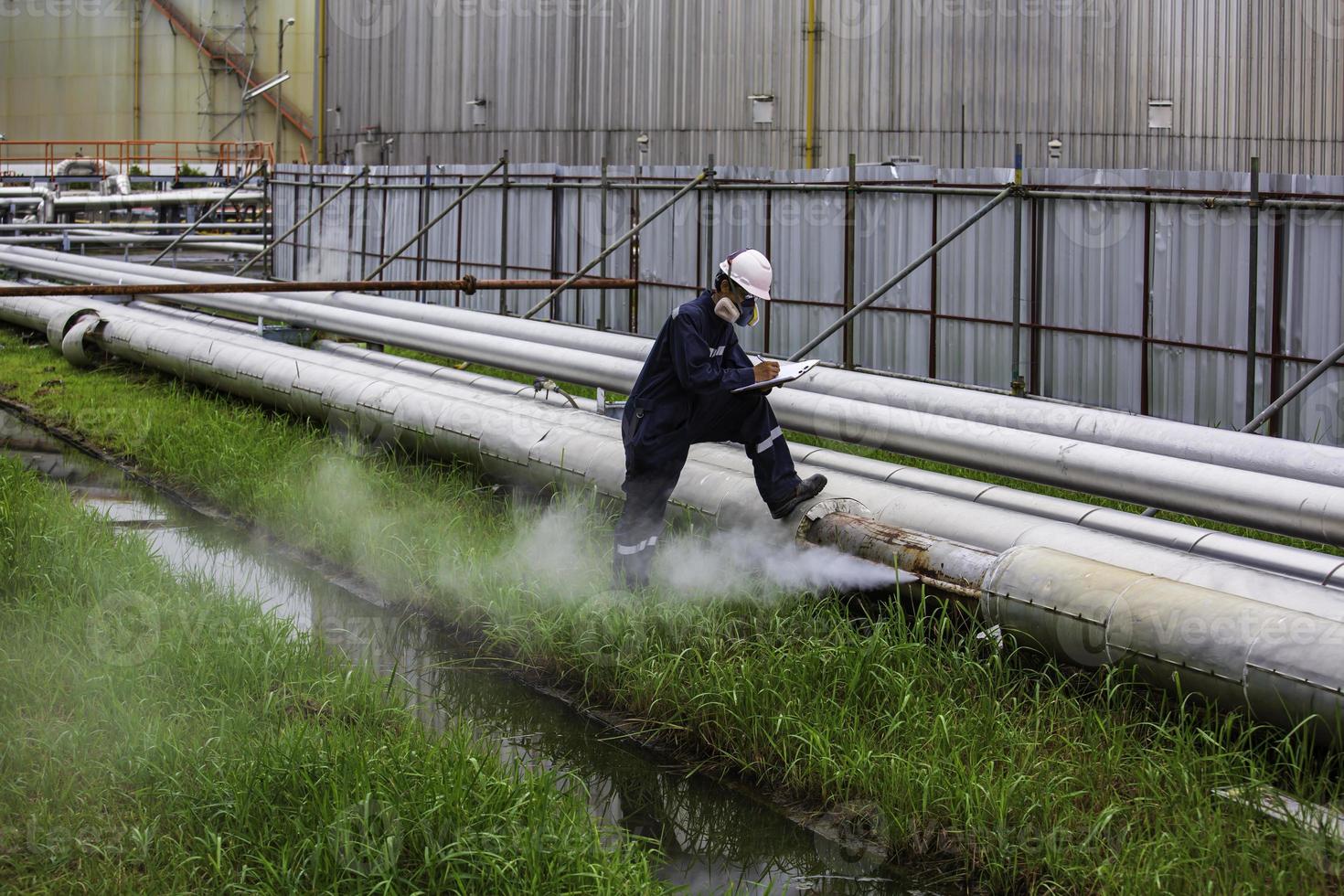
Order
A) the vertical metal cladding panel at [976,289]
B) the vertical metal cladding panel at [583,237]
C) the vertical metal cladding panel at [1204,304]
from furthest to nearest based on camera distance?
the vertical metal cladding panel at [583,237] < the vertical metal cladding panel at [976,289] < the vertical metal cladding panel at [1204,304]

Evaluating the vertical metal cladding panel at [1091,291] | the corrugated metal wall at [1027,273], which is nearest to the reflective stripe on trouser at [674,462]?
the corrugated metal wall at [1027,273]

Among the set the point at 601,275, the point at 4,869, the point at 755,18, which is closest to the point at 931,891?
the point at 4,869

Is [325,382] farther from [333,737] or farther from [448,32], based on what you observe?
[448,32]

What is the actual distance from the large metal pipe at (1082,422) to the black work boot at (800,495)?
1423 mm

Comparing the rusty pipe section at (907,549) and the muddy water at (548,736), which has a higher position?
the rusty pipe section at (907,549)

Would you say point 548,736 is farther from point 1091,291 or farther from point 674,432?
point 1091,291

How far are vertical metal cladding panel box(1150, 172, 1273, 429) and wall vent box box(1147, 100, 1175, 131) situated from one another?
3826mm

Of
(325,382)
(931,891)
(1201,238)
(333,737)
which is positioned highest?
(1201,238)

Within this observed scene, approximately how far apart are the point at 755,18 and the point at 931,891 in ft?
48.1

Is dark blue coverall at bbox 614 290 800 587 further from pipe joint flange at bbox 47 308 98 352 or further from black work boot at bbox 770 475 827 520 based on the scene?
pipe joint flange at bbox 47 308 98 352

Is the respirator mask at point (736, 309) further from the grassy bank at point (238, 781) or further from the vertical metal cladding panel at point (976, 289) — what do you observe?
the vertical metal cladding panel at point (976, 289)

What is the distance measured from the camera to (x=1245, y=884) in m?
4.36

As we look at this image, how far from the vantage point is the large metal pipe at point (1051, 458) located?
6469 millimetres

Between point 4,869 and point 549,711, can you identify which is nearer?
point 4,869
